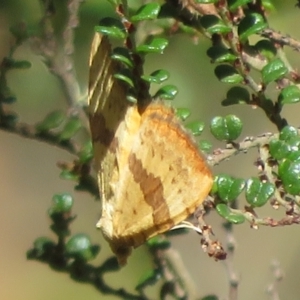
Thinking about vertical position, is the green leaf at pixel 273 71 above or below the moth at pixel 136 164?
above

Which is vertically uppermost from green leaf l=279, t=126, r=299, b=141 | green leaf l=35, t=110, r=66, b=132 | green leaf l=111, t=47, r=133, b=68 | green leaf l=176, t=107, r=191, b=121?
green leaf l=111, t=47, r=133, b=68

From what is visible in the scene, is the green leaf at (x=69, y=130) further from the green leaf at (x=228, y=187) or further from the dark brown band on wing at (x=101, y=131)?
the green leaf at (x=228, y=187)

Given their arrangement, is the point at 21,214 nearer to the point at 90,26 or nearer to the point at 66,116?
the point at 90,26

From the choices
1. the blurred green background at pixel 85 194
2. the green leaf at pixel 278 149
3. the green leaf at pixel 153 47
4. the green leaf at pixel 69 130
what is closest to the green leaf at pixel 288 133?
→ the green leaf at pixel 278 149

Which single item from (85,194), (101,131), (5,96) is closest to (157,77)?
(101,131)

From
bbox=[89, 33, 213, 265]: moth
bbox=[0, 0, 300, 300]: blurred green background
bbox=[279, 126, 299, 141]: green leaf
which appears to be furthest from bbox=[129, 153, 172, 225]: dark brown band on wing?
bbox=[0, 0, 300, 300]: blurred green background

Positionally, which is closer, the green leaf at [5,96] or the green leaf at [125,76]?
the green leaf at [125,76]

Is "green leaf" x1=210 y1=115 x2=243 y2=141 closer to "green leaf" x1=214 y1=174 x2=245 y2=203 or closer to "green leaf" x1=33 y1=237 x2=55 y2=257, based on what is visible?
"green leaf" x1=214 y1=174 x2=245 y2=203
